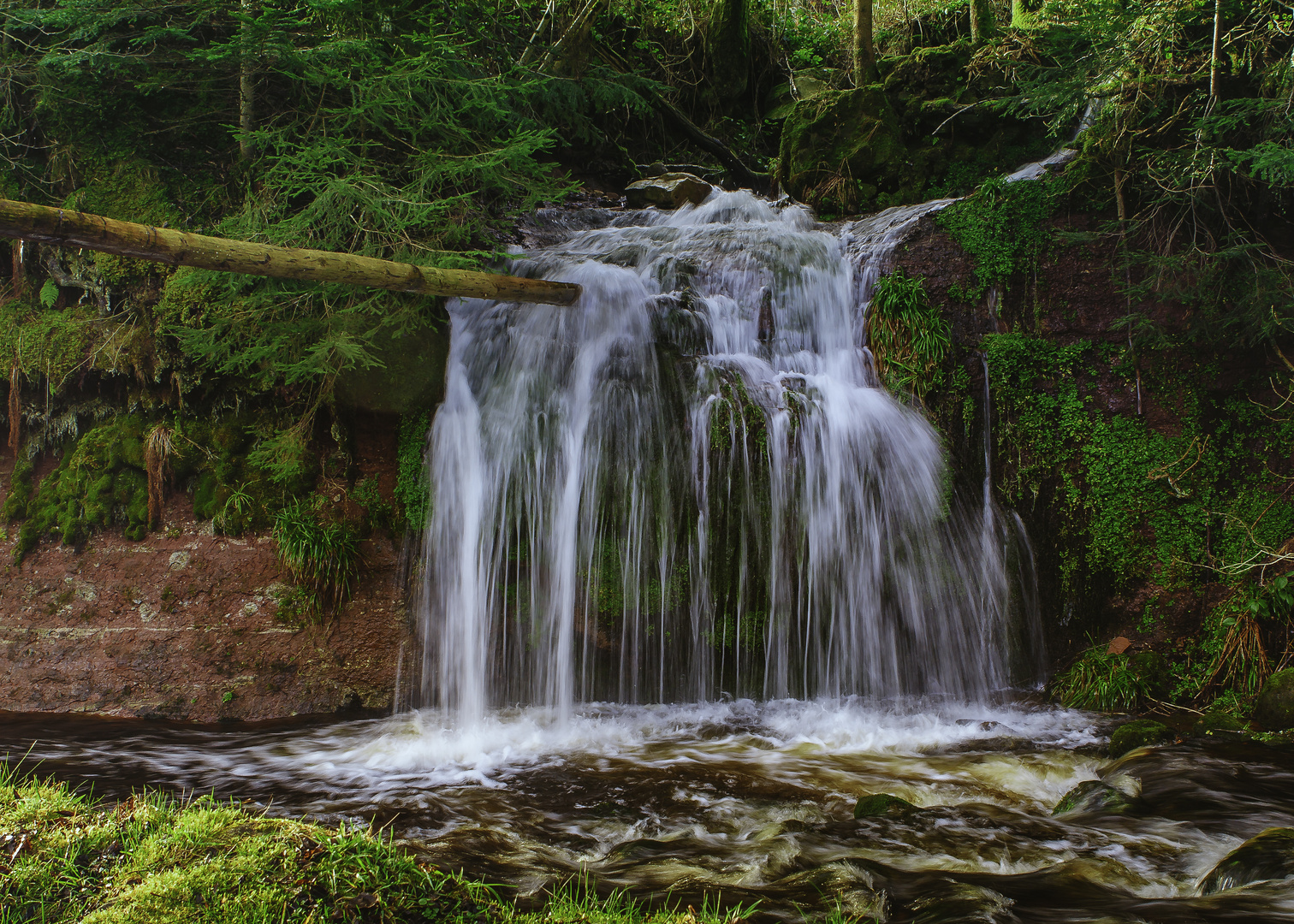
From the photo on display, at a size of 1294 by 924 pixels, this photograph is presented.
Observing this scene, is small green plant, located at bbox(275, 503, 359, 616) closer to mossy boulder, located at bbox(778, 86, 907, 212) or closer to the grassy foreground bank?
the grassy foreground bank

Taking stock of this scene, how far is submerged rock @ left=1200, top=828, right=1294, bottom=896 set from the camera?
2.99 m

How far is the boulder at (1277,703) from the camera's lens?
5.13m

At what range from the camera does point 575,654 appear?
254 inches

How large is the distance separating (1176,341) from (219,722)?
9671 millimetres

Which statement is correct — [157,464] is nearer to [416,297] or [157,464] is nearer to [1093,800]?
[416,297]

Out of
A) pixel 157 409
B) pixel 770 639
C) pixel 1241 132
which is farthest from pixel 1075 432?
pixel 157 409

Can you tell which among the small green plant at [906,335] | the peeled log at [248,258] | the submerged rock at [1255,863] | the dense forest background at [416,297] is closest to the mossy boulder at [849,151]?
the dense forest background at [416,297]

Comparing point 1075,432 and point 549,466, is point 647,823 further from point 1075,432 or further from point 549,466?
point 1075,432

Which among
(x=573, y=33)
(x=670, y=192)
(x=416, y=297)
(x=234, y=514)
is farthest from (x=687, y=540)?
(x=573, y=33)

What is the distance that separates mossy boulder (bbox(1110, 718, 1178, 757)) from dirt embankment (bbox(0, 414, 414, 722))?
579cm

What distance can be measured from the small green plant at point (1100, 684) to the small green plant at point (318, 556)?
21.4 feet

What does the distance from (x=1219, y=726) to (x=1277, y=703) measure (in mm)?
424

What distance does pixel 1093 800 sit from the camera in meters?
4.09

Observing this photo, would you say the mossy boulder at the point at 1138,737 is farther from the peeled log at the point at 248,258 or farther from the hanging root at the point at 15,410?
the hanging root at the point at 15,410
